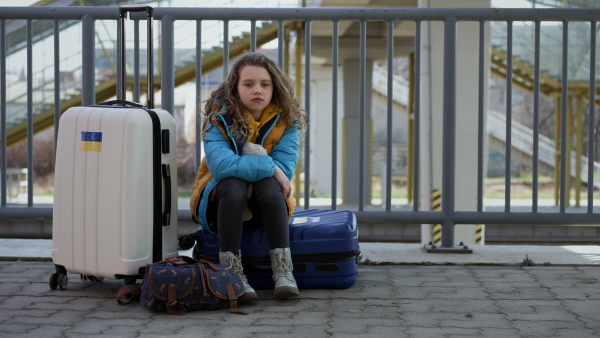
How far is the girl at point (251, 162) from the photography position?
123 inches

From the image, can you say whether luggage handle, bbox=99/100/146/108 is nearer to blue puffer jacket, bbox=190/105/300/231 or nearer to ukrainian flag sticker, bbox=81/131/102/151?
ukrainian flag sticker, bbox=81/131/102/151

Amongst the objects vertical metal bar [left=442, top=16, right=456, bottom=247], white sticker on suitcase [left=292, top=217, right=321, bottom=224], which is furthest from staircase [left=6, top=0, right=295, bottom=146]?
white sticker on suitcase [left=292, top=217, right=321, bottom=224]

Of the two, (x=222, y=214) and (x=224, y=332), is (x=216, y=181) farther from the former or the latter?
(x=224, y=332)

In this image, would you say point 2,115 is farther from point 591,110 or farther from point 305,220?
point 591,110

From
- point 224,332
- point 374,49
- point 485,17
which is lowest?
point 224,332

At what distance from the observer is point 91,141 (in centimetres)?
310

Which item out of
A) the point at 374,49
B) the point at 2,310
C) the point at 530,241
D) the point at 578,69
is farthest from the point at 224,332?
the point at 374,49

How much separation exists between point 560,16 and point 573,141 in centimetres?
1428

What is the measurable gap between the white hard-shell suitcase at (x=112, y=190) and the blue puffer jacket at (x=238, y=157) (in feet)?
0.49

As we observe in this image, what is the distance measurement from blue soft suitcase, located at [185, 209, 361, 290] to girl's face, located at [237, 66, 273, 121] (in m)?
0.52

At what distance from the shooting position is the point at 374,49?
58.6 ft

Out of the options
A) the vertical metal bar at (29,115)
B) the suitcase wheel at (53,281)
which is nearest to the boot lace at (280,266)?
the suitcase wheel at (53,281)

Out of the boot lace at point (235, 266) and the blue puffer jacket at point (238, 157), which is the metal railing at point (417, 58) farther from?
the boot lace at point (235, 266)

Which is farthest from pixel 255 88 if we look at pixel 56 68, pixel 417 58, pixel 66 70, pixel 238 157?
pixel 66 70
